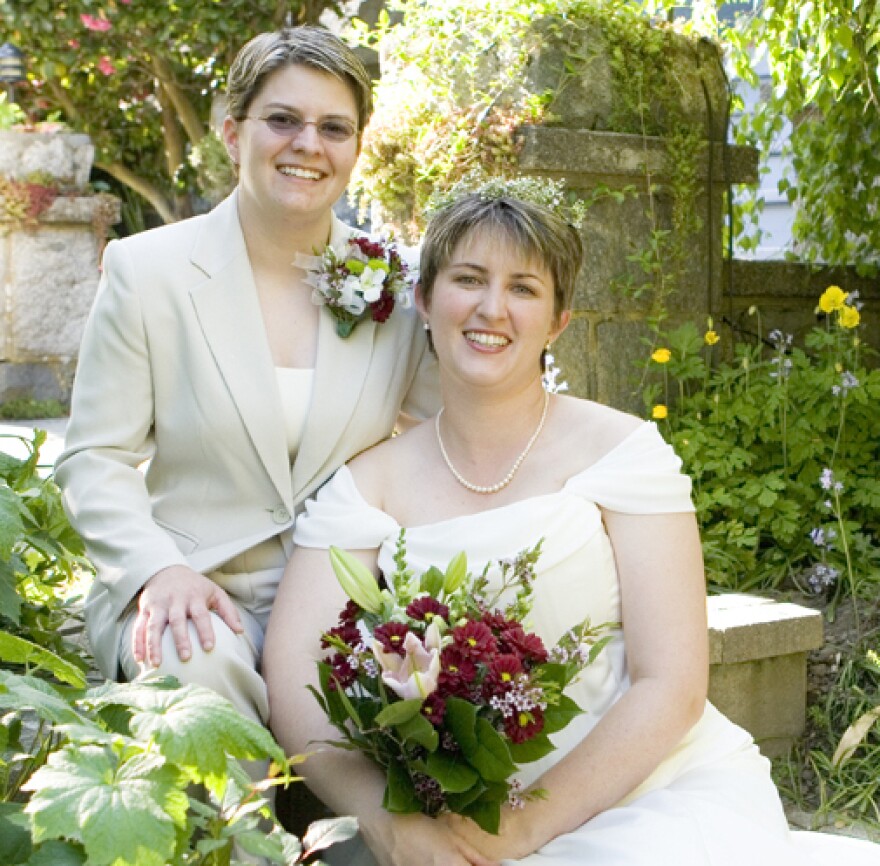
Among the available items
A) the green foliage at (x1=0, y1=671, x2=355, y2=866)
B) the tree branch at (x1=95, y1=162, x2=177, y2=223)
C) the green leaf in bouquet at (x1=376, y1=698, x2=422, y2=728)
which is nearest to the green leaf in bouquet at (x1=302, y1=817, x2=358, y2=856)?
the green foliage at (x1=0, y1=671, x2=355, y2=866)

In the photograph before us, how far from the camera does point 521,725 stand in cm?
187

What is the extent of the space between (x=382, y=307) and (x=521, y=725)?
1225 millimetres

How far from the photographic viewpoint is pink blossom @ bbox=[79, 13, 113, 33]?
8.63 metres

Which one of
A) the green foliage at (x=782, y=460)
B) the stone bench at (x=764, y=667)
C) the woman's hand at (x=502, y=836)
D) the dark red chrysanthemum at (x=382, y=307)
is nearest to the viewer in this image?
the woman's hand at (x=502, y=836)

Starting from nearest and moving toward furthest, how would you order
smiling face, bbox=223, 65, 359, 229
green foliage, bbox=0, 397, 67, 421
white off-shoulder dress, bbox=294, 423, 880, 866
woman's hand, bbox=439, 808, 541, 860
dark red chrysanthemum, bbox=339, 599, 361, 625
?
1. dark red chrysanthemum, bbox=339, 599, 361, 625
2. woman's hand, bbox=439, 808, 541, 860
3. white off-shoulder dress, bbox=294, 423, 880, 866
4. smiling face, bbox=223, 65, 359, 229
5. green foliage, bbox=0, 397, 67, 421

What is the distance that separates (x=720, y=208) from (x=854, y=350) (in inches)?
27.5

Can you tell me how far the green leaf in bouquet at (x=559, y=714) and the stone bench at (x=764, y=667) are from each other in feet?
4.77

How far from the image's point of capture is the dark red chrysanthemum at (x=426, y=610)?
6.28 feet

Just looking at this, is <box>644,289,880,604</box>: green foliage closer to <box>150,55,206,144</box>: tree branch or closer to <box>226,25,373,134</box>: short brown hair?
<box>226,25,373,134</box>: short brown hair

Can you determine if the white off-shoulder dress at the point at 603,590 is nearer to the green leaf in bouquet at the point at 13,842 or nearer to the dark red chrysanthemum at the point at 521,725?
the dark red chrysanthemum at the point at 521,725

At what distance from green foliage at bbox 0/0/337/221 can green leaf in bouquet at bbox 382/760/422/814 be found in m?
7.28

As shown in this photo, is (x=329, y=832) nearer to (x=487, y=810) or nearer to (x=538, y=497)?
→ (x=487, y=810)

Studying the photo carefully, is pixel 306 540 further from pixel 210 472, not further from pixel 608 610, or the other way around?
pixel 608 610

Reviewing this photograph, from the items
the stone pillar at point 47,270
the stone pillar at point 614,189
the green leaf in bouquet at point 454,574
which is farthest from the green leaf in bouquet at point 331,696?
the stone pillar at point 47,270
